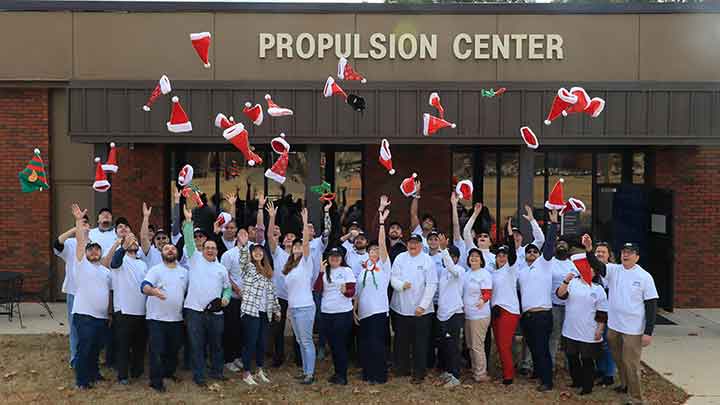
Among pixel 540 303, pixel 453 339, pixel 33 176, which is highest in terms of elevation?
pixel 33 176

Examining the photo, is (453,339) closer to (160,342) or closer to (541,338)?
(541,338)

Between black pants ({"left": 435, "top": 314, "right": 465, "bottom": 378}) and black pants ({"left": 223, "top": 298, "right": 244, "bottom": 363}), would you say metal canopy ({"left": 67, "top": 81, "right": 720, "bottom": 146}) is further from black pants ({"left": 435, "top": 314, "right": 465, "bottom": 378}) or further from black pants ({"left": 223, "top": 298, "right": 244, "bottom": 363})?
black pants ({"left": 435, "top": 314, "right": 465, "bottom": 378})

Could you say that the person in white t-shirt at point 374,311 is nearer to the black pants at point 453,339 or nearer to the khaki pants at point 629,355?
the black pants at point 453,339

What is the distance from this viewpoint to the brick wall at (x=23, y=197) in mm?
12336

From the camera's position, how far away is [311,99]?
10797 millimetres

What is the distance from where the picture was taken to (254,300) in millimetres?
7695

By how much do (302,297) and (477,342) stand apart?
2046 millimetres

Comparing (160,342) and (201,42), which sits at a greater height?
(201,42)

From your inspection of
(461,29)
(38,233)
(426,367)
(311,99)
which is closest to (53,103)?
(38,233)

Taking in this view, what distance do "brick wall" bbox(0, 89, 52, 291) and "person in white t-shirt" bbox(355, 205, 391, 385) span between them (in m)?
7.24

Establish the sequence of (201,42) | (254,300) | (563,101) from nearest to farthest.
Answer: (254,300), (201,42), (563,101)

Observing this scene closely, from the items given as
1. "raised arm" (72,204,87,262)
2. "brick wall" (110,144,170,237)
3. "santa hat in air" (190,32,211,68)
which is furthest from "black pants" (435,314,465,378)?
"brick wall" (110,144,170,237)

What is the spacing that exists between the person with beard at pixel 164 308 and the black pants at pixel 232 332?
2.34 feet

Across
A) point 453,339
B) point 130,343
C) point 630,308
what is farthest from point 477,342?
point 130,343
